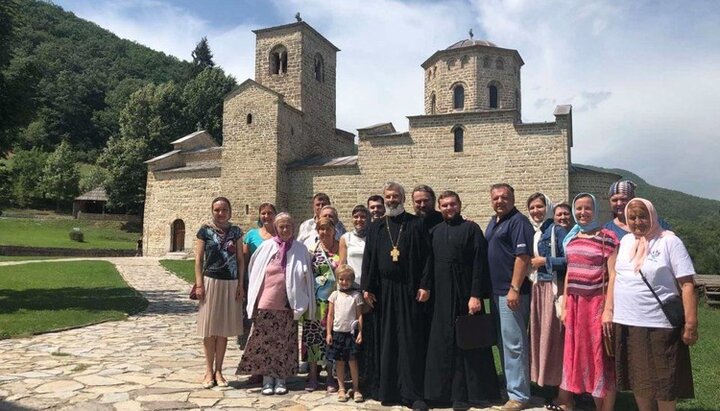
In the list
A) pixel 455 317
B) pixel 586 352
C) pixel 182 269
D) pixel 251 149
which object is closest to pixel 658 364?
pixel 586 352

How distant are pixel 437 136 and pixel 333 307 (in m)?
16.2

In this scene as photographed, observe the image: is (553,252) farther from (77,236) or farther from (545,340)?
(77,236)

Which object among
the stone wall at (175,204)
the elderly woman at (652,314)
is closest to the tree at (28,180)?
the stone wall at (175,204)

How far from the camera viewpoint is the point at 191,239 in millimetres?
23688

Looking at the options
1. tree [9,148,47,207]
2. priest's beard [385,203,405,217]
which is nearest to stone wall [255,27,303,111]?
priest's beard [385,203,405,217]

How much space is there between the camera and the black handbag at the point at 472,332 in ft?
13.5

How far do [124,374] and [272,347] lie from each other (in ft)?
5.60

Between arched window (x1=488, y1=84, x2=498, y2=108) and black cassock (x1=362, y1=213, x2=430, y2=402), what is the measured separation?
1985cm

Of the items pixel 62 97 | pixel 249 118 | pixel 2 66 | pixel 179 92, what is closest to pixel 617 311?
pixel 2 66

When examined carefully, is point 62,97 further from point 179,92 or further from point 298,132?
point 298,132

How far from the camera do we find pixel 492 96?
2297cm

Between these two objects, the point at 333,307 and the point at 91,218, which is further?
the point at 91,218

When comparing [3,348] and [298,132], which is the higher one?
[298,132]

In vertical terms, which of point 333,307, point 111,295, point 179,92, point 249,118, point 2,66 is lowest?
point 111,295
